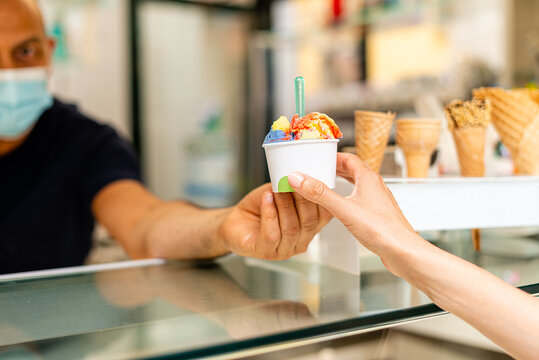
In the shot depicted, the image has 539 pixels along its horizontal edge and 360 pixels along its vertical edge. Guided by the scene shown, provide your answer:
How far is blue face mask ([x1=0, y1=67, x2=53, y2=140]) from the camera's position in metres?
1.41

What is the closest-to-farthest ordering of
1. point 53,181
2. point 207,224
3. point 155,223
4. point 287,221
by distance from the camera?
1. point 287,221
2. point 207,224
3. point 155,223
4. point 53,181

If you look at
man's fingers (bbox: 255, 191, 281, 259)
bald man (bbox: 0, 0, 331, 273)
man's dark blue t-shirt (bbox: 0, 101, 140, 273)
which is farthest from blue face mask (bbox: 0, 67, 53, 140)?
man's fingers (bbox: 255, 191, 281, 259)

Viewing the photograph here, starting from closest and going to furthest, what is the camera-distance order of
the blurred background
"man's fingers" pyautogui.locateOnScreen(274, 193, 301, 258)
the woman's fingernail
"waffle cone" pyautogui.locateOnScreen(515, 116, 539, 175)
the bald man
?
1. the woman's fingernail
2. "man's fingers" pyautogui.locateOnScreen(274, 193, 301, 258)
3. "waffle cone" pyautogui.locateOnScreen(515, 116, 539, 175)
4. the bald man
5. the blurred background

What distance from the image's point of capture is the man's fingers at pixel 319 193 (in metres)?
0.61

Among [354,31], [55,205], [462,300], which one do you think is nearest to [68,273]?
[462,300]

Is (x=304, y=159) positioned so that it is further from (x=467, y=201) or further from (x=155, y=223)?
(x=155, y=223)

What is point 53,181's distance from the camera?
63.6 inches

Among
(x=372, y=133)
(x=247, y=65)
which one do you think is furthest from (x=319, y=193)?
(x=247, y=65)

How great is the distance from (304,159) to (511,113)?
0.54 meters

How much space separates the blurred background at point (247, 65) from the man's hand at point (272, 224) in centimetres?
46

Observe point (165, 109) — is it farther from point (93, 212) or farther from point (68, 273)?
point (68, 273)

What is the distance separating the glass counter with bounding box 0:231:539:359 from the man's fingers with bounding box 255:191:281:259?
0.18 ft

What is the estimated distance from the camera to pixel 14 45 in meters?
1.39

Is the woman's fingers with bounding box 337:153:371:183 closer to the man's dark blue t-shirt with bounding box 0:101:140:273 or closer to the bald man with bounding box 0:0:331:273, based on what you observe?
the bald man with bounding box 0:0:331:273
